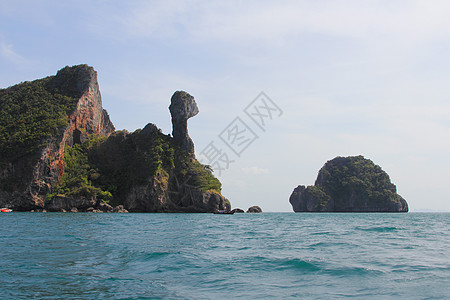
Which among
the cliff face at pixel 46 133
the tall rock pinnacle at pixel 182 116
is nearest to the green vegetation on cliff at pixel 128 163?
the tall rock pinnacle at pixel 182 116

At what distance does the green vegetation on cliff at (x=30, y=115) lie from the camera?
64500mm

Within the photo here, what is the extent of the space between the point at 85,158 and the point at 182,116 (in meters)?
23.7

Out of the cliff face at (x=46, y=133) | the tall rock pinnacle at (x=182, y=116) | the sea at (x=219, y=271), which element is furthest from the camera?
the tall rock pinnacle at (x=182, y=116)

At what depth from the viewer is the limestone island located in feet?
210

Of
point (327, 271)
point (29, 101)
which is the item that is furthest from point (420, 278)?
point (29, 101)

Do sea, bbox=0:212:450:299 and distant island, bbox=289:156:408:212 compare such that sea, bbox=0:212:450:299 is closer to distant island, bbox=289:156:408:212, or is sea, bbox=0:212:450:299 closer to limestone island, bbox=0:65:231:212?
limestone island, bbox=0:65:231:212

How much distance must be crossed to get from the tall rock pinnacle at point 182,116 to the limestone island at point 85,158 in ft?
0.77

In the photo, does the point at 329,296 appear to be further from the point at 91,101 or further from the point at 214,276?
the point at 91,101

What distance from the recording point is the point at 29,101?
253 feet

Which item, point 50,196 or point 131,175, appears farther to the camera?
point 131,175

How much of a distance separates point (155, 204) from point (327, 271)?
225 feet

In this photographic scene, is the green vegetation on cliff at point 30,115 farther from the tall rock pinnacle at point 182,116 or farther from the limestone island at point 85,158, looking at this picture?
the tall rock pinnacle at point 182,116

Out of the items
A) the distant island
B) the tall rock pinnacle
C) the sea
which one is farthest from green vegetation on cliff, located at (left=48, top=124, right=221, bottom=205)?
the sea

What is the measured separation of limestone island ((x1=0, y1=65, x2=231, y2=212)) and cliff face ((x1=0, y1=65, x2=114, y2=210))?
0.50 ft
